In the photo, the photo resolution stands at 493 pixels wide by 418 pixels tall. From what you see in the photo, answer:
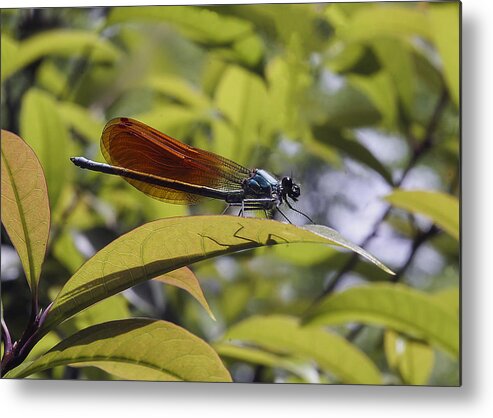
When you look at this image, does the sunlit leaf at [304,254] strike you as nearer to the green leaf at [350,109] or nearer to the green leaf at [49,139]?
the green leaf at [350,109]

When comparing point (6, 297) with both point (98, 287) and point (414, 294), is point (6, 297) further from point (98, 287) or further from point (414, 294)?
point (414, 294)

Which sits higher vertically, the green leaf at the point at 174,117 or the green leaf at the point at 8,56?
the green leaf at the point at 8,56

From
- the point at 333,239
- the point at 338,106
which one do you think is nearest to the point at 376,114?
the point at 338,106

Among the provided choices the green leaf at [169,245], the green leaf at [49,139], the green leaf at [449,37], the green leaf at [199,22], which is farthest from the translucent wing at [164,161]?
the green leaf at [449,37]

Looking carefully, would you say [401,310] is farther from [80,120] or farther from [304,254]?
[80,120]

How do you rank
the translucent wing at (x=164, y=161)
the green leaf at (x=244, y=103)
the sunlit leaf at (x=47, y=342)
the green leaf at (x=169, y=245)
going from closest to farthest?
the green leaf at (x=169, y=245) < the sunlit leaf at (x=47, y=342) < the translucent wing at (x=164, y=161) < the green leaf at (x=244, y=103)

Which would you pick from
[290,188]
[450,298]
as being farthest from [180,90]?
[450,298]
